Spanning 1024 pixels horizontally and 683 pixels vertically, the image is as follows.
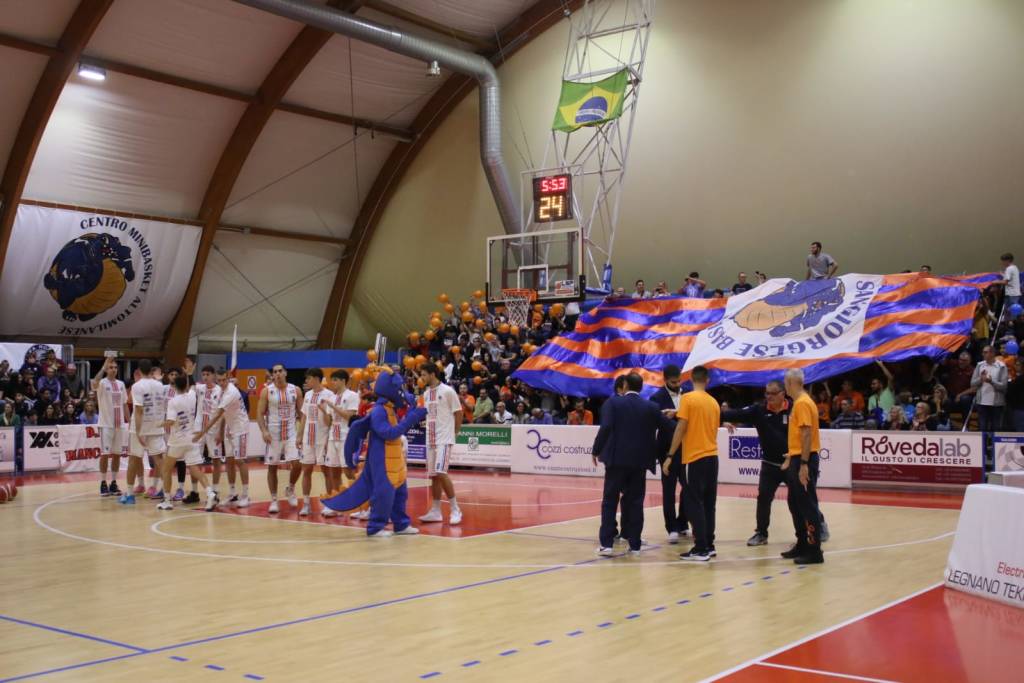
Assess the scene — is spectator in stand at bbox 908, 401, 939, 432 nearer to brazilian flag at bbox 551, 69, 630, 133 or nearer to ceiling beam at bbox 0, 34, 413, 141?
brazilian flag at bbox 551, 69, 630, 133

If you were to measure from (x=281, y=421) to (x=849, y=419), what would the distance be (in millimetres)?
10174

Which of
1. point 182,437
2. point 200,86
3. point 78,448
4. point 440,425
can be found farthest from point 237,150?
point 440,425

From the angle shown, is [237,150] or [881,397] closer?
[881,397]

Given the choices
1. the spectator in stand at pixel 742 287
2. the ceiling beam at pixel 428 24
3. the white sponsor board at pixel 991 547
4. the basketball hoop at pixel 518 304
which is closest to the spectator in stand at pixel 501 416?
the basketball hoop at pixel 518 304

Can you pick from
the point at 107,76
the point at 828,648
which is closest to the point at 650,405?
the point at 828,648

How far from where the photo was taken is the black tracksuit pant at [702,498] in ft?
31.2

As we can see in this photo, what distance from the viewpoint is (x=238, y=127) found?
2827 cm

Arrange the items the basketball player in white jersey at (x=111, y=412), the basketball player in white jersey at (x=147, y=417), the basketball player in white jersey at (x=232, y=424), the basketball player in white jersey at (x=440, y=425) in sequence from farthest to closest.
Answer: the basketball player in white jersey at (x=111, y=412) < the basketball player in white jersey at (x=147, y=417) < the basketball player in white jersey at (x=232, y=424) < the basketball player in white jersey at (x=440, y=425)

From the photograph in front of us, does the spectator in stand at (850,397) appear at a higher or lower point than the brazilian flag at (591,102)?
lower

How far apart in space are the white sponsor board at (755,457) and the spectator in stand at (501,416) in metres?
5.68

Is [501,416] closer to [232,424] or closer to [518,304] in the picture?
[518,304]

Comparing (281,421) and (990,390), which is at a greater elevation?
(990,390)

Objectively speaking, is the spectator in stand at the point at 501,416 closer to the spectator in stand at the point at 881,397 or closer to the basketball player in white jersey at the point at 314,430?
the spectator in stand at the point at 881,397

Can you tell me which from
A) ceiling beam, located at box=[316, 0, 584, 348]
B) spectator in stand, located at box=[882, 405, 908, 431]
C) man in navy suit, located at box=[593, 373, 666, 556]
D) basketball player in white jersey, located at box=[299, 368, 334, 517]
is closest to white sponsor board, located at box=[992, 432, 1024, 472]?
spectator in stand, located at box=[882, 405, 908, 431]
